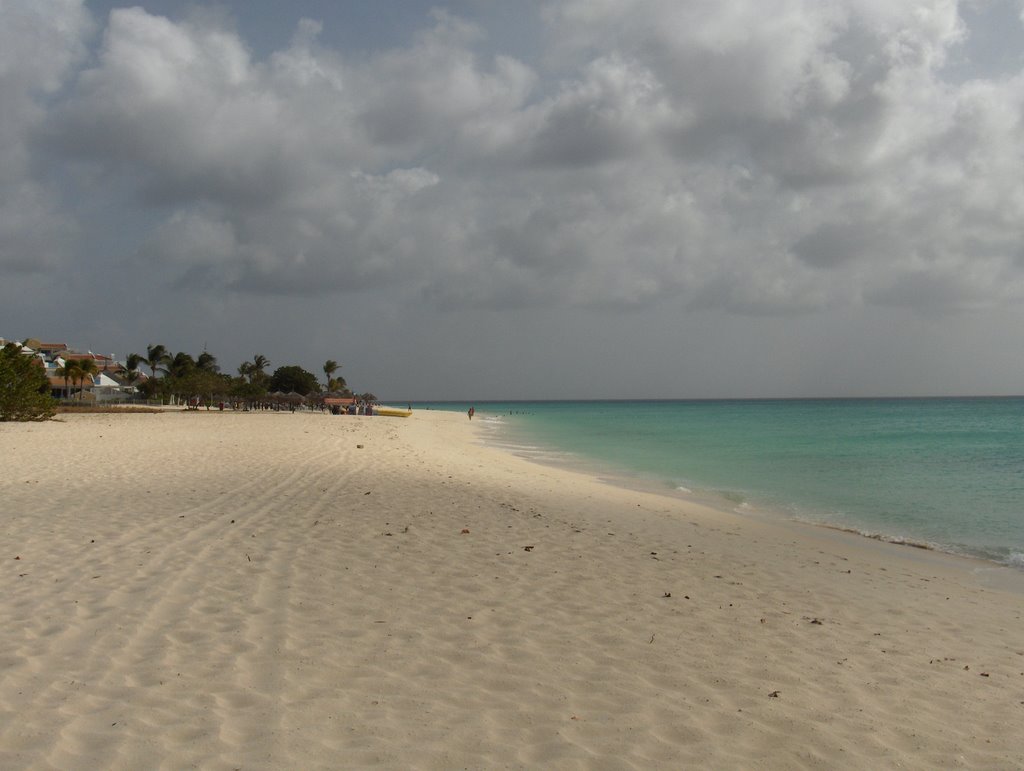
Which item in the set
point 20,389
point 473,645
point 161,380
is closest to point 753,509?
point 473,645

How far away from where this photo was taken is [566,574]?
7.29 m

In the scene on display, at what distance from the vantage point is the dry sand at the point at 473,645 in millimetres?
3648

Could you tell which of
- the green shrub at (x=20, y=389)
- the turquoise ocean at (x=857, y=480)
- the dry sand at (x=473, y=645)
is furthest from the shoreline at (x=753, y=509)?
the green shrub at (x=20, y=389)

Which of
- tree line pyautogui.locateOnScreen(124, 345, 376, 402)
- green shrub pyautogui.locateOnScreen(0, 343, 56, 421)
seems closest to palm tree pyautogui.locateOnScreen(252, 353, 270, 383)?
tree line pyautogui.locateOnScreen(124, 345, 376, 402)

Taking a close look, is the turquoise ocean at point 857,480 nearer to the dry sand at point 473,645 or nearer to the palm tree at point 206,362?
the dry sand at point 473,645

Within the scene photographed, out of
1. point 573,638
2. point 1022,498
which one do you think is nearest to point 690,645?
point 573,638

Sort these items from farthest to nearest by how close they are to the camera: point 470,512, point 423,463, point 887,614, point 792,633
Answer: point 423,463
point 470,512
point 887,614
point 792,633

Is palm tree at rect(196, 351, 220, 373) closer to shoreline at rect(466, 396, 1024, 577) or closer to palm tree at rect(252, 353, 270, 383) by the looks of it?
palm tree at rect(252, 353, 270, 383)

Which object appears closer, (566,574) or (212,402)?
(566,574)

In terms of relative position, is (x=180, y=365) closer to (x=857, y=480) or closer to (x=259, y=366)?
(x=259, y=366)

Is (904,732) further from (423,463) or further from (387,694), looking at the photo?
(423,463)

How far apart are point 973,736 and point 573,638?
264cm

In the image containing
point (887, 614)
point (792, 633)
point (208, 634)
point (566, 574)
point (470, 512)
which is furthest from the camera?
point (470, 512)

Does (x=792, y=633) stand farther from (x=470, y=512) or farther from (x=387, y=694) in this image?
(x=470, y=512)
